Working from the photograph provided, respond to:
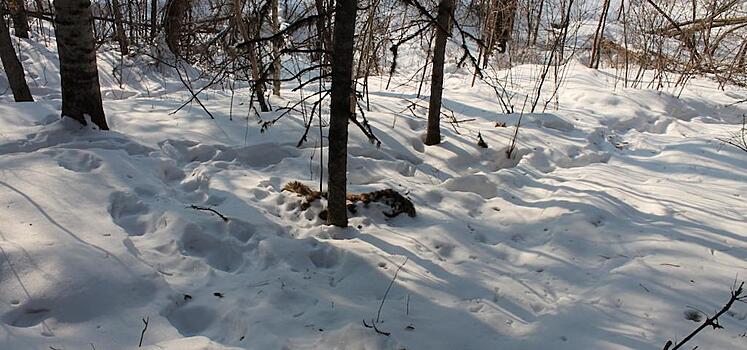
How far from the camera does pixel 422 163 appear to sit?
17.2 feet

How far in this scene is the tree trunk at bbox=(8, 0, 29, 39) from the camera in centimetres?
1007

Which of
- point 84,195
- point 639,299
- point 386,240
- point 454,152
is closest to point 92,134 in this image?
point 84,195

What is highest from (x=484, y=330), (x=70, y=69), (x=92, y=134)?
(x=70, y=69)

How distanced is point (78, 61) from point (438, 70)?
3609 millimetres

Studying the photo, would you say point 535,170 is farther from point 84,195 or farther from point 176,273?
point 84,195

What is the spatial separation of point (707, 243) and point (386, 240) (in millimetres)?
2375

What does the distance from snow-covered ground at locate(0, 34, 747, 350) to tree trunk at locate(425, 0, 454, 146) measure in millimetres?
188

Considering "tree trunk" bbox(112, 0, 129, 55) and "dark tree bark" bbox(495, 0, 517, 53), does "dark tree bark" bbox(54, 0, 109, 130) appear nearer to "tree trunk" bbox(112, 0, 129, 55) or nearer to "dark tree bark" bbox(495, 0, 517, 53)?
"dark tree bark" bbox(495, 0, 517, 53)

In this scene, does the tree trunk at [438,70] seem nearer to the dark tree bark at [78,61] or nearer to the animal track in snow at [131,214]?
the animal track in snow at [131,214]

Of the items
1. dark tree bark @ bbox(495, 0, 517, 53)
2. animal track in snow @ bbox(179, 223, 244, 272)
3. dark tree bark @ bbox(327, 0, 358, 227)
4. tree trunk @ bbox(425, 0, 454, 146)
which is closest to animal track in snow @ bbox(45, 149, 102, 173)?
animal track in snow @ bbox(179, 223, 244, 272)

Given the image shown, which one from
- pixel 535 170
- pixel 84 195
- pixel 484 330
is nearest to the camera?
pixel 484 330

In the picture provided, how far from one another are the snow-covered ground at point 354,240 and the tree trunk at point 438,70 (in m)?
0.19

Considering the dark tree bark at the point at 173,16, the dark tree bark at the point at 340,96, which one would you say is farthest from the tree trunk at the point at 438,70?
the dark tree bark at the point at 173,16

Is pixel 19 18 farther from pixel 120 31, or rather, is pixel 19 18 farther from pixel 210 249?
pixel 210 249
